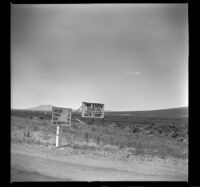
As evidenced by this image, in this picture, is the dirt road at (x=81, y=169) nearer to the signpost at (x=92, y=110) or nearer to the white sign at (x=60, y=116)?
the white sign at (x=60, y=116)

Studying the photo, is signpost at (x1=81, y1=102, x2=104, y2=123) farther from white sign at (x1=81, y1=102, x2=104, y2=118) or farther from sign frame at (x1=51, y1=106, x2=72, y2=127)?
sign frame at (x1=51, y1=106, x2=72, y2=127)

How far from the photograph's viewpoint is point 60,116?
11672 millimetres

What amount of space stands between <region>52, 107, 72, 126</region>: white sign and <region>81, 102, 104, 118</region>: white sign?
726cm

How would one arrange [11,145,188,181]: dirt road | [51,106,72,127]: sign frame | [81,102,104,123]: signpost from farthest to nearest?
[81,102,104,123]: signpost → [51,106,72,127]: sign frame → [11,145,188,181]: dirt road

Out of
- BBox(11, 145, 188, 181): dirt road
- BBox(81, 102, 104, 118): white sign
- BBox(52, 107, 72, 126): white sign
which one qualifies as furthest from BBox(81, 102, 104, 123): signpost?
BBox(11, 145, 188, 181): dirt road

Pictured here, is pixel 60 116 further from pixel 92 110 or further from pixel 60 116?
pixel 92 110

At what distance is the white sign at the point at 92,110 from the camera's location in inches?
765

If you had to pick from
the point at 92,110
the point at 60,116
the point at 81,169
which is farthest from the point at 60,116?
the point at 92,110

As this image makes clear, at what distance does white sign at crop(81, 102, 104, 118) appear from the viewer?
765 inches

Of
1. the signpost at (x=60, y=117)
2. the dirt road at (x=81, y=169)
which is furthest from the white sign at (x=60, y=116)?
the dirt road at (x=81, y=169)

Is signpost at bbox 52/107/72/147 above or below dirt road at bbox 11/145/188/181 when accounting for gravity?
above
